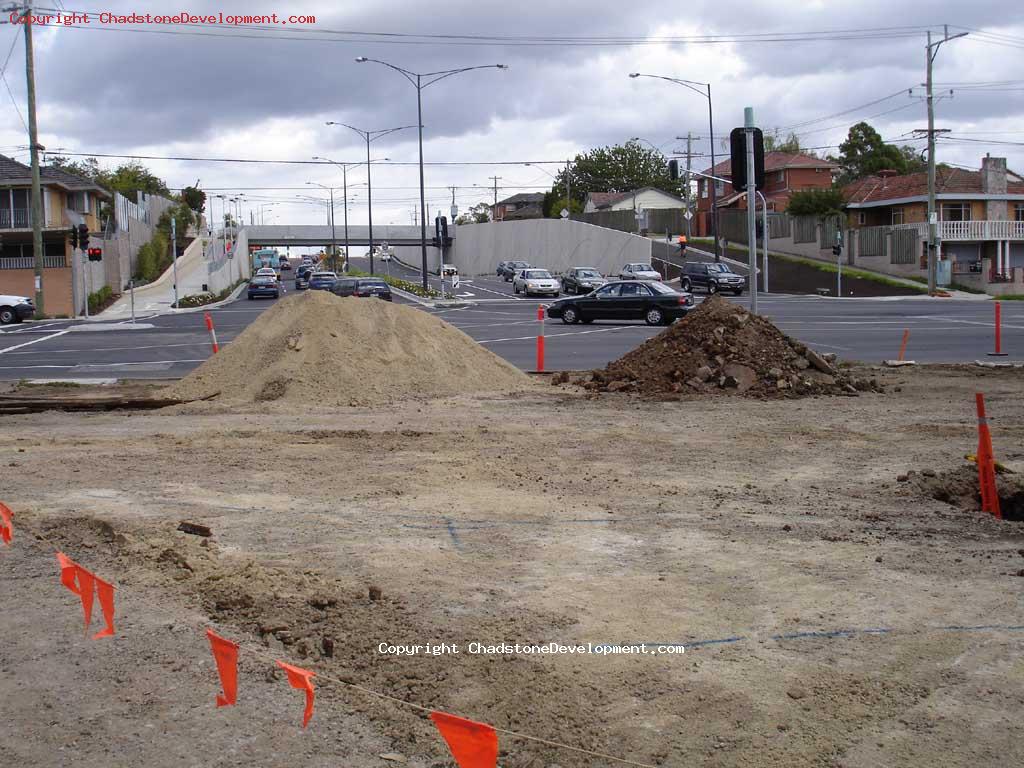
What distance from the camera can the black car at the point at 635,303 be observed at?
3534 cm

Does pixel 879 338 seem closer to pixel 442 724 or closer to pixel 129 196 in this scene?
pixel 442 724

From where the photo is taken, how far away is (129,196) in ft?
301

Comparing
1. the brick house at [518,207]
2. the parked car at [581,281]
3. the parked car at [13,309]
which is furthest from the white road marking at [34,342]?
the brick house at [518,207]

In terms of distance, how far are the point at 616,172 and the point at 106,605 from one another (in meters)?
131

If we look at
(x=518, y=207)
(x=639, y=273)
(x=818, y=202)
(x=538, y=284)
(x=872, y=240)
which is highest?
(x=518, y=207)

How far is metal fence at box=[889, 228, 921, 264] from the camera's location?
2594 inches

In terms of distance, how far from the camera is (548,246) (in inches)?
3814

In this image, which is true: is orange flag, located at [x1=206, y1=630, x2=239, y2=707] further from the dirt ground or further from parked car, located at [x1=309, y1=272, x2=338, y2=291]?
parked car, located at [x1=309, y1=272, x2=338, y2=291]

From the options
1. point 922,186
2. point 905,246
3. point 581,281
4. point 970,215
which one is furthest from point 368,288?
point 970,215

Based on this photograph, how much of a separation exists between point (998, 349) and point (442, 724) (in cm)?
2303

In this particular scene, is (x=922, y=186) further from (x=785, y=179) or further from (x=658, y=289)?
(x=658, y=289)

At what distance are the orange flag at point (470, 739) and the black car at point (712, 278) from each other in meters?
55.6

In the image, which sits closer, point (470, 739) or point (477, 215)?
A: point (470, 739)

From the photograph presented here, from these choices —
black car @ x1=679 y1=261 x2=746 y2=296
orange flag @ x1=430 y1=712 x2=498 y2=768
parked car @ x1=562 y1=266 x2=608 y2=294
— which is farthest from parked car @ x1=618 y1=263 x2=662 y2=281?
orange flag @ x1=430 y1=712 x2=498 y2=768
